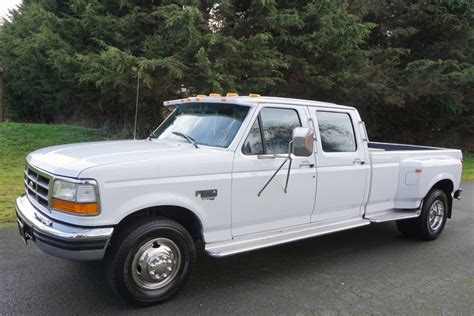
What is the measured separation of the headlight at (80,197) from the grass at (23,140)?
5.41 metres

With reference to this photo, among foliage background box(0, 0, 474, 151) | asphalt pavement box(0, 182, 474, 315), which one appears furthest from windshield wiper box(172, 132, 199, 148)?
foliage background box(0, 0, 474, 151)

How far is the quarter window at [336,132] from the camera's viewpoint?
5395 mm

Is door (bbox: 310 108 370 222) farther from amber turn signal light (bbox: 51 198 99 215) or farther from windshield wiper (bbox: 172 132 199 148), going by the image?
amber turn signal light (bbox: 51 198 99 215)

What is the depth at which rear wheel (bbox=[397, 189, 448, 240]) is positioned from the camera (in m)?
6.46

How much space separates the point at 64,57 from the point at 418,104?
14661 millimetres

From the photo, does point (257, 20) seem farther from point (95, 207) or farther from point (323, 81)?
point (95, 207)

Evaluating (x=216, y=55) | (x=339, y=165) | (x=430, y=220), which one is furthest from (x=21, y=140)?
(x=430, y=220)

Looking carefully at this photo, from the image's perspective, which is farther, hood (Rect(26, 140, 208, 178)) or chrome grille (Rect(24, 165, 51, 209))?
chrome grille (Rect(24, 165, 51, 209))

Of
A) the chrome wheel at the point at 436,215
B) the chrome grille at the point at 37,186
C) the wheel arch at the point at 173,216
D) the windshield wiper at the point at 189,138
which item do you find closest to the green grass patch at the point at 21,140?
the chrome grille at the point at 37,186

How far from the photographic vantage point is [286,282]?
15.4ft

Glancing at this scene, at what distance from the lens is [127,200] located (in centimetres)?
377

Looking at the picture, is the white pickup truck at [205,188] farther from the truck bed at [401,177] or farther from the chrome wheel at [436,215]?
the chrome wheel at [436,215]

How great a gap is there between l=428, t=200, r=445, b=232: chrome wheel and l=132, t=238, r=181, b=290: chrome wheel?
4.32m

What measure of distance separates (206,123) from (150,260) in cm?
170
